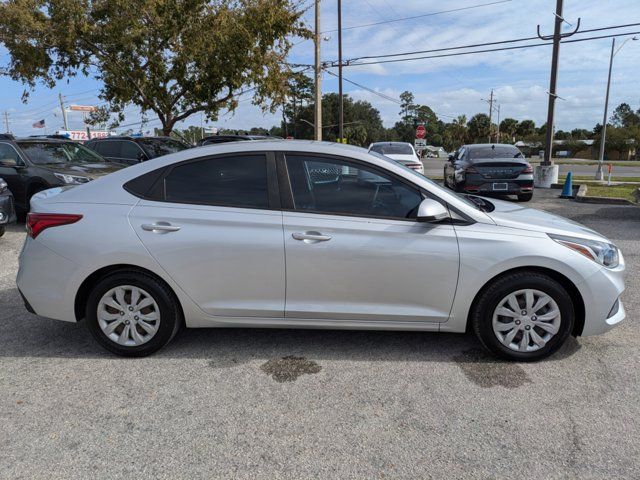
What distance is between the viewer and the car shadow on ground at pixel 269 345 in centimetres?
381

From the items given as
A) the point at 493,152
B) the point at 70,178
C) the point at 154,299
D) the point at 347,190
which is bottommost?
the point at 154,299

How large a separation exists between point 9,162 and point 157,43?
31.0ft

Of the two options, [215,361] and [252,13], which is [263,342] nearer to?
[215,361]

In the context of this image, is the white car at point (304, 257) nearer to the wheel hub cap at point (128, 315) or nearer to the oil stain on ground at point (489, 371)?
the wheel hub cap at point (128, 315)

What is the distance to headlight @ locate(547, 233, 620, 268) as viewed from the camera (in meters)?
3.57

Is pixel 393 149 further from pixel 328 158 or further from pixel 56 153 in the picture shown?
pixel 328 158

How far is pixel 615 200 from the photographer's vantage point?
12133mm

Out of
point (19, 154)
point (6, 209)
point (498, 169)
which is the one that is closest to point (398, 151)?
point (498, 169)

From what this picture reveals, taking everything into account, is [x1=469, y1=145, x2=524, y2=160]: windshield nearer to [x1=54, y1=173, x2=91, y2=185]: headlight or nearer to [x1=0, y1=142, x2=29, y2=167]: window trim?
[x1=54, y1=173, x2=91, y2=185]: headlight

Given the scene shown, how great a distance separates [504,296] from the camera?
140 inches

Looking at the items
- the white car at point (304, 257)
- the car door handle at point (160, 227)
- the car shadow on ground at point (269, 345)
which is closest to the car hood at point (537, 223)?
the white car at point (304, 257)

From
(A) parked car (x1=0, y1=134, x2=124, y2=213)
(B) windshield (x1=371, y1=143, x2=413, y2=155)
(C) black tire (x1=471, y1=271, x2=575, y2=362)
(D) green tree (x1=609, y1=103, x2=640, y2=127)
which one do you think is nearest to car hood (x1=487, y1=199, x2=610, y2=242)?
(C) black tire (x1=471, y1=271, x2=575, y2=362)

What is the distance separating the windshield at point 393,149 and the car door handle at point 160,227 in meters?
11.2

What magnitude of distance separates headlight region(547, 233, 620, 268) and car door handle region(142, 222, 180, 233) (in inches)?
109
